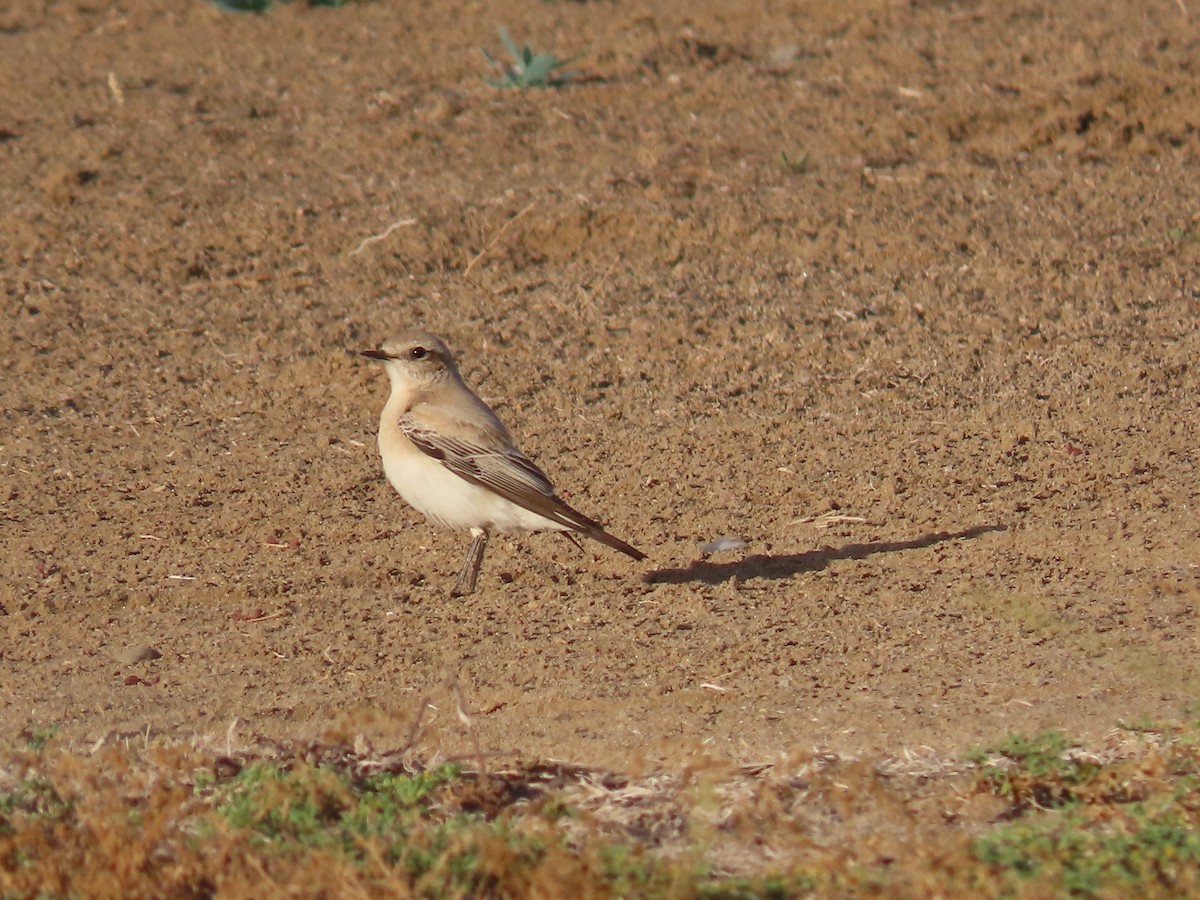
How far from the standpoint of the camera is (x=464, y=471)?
25.6ft

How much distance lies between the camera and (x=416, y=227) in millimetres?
11047

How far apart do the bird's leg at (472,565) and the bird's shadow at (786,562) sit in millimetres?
737

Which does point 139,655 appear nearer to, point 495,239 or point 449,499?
point 449,499

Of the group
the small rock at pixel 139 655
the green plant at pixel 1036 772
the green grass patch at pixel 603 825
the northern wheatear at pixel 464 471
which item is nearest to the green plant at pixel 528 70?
the northern wheatear at pixel 464 471

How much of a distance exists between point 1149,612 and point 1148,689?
2.55ft

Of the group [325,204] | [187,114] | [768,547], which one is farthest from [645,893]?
[187,114]

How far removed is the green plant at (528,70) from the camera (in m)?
12.8

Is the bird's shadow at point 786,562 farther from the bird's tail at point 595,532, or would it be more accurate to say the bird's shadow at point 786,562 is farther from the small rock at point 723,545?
the bird's tail at point 595,532

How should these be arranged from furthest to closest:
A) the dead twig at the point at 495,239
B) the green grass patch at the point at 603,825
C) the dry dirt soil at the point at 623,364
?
1. the dead twig at the point at 495,239
2. the dry dirt soil at the point at 623,364
3. the green grass patch at the point at 603,825

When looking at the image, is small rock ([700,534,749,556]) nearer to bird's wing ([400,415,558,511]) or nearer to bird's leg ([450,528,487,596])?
bird's wing ([400,415,558,511])

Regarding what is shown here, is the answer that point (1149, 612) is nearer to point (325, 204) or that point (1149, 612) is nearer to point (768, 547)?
point (768, 547)

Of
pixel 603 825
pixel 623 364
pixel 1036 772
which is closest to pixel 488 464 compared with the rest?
pixel 623 364

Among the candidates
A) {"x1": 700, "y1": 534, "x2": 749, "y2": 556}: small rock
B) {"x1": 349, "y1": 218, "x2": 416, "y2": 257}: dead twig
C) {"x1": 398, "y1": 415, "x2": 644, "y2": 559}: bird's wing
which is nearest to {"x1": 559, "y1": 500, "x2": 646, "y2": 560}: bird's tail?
{"x1": 398, "y1": 415, "x2": 644, "y2": 559}: bird's wing

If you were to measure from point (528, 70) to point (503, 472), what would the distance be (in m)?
5.72
